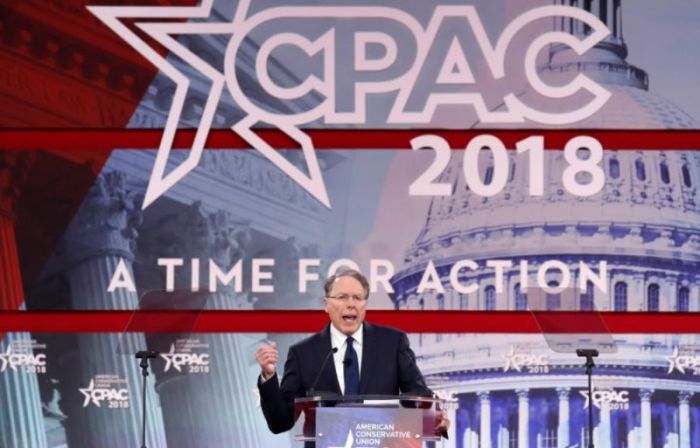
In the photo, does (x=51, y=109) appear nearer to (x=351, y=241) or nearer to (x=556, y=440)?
(x=351, y=241)

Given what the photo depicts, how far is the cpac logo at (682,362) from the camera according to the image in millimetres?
6441

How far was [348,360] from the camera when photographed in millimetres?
4793

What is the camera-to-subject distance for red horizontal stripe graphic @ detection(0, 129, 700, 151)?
655cm

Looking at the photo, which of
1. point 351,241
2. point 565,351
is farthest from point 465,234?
point 565,351

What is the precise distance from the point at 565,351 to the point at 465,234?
3.13 ft

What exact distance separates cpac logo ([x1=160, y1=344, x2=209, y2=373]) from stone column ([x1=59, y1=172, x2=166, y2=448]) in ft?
0.42

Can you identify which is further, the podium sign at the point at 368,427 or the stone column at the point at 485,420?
the stone column at the point at 485,420

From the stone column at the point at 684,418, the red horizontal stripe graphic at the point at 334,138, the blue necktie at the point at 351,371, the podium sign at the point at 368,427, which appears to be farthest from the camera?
the red horizontal stripe graphic at the point at 334,138

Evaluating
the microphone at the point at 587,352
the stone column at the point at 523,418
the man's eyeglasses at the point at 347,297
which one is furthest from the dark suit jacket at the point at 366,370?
the stone column at the point at 523,418

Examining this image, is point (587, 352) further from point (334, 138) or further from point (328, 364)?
point (334, 138)

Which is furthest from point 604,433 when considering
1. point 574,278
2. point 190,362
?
point 190,362

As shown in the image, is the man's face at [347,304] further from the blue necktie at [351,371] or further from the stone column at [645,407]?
the stone column at [645,407]

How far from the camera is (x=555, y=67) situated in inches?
260

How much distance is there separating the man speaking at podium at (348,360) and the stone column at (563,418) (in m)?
1.76
